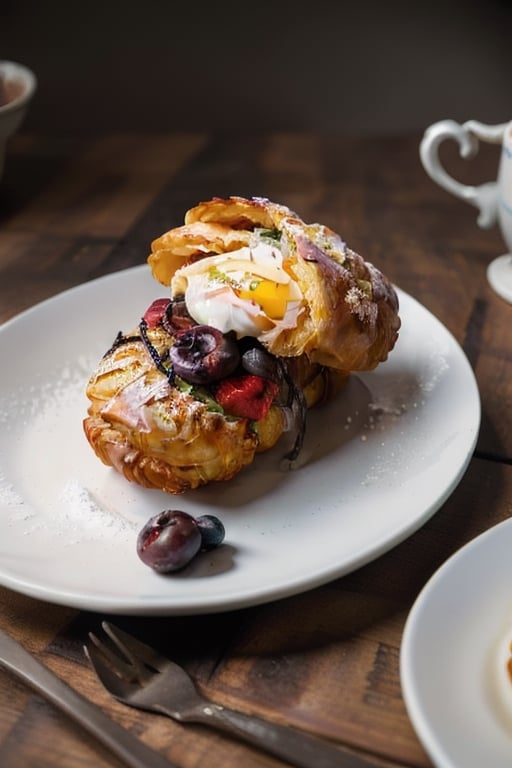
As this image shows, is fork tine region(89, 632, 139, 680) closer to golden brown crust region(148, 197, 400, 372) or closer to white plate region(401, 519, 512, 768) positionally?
white plate region(401, 519, 512, 768)

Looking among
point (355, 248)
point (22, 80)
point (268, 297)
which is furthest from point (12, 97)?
point (268, 297)

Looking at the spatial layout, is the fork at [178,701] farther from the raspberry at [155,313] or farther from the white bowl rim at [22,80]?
the white bowl rim at [22,80]

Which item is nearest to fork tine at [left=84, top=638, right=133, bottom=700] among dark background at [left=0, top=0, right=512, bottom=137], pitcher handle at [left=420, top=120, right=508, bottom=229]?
pitcher handle at [left=420, top=120, right=508, bottom=229]

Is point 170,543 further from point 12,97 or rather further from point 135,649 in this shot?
point 12,97

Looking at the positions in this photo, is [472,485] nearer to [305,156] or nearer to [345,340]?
[345,340]

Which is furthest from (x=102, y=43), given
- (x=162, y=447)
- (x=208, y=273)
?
(x=162, y=447)

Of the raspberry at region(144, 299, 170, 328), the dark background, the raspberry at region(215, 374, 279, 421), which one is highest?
the raspberry at region(144, 299, 170, 328)
